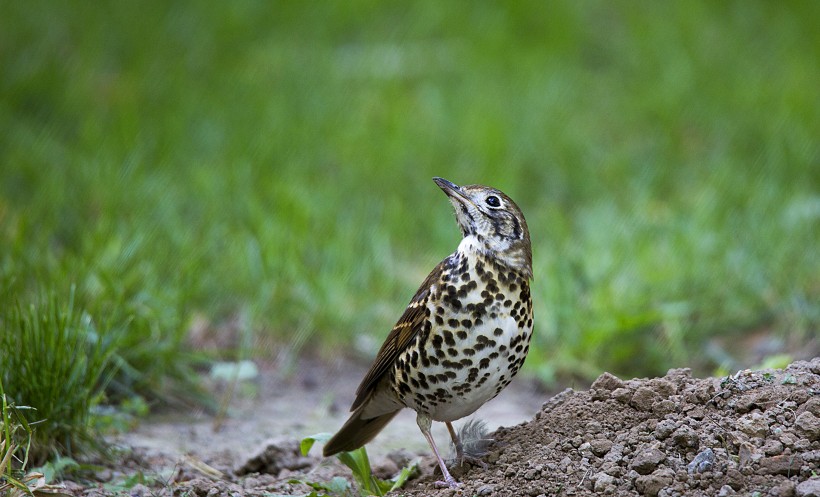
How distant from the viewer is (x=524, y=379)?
6.12 metres

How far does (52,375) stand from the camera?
4.29m

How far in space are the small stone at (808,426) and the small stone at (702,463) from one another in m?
0.29

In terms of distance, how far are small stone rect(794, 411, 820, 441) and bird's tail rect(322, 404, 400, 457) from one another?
166 cm

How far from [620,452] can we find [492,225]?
992 millimetres

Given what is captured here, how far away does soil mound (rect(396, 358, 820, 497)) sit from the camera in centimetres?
335

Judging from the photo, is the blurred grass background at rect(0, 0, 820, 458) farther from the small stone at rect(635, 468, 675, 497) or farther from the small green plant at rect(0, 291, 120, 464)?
the small stone at rect(635, 468, 675, 497)

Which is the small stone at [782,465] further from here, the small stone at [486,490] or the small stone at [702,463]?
the small stone at [486,490]

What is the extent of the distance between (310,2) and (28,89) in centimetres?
333

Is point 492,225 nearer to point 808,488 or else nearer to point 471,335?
point 471,335

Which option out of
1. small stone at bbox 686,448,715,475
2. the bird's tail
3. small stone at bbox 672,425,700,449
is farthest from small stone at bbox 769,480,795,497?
the bird's tail

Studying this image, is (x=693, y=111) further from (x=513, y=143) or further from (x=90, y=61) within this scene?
(x=90, y=61)

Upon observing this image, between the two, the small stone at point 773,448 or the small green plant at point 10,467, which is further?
the small green plant at point 10,467

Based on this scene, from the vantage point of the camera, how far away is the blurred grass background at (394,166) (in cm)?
611

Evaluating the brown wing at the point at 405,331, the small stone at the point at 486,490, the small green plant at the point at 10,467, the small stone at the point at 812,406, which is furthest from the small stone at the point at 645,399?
the small green plant at the point at 10,467
